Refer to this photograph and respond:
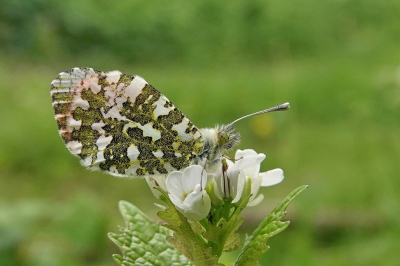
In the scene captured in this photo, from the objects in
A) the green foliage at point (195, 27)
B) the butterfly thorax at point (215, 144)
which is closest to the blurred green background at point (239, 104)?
the green foliage at point (195, 27)

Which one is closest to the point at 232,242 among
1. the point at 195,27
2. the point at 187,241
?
the point at 187,241

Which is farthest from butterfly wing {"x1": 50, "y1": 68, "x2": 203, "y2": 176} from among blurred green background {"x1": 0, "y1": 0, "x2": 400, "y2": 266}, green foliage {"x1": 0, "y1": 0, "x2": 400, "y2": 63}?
green foliage {"x1": 0, "y1": 0, "x2": 400, "y2": 63}

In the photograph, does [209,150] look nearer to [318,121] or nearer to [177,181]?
[177,181]

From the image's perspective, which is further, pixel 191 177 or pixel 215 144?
pixel 215 144

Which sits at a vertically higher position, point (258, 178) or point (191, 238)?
point (258, 178)

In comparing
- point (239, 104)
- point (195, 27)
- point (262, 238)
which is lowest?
point (262, 238)

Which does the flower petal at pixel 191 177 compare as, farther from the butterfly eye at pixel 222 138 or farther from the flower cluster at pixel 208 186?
the butterfly eye at pixel 222 138

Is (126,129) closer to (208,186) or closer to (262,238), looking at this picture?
(208,186)

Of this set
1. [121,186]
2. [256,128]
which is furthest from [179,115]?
[256,128]

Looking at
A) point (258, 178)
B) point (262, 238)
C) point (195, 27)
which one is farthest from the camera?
point (195, 27)
